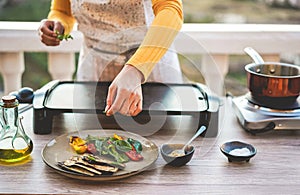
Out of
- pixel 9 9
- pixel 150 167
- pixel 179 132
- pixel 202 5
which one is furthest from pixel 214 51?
pixel 9 9

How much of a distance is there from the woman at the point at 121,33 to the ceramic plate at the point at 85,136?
4.6 inches

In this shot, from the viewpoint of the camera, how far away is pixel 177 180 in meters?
1.08

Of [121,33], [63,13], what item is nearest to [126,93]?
[121,33]

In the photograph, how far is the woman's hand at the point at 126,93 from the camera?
1065 mm

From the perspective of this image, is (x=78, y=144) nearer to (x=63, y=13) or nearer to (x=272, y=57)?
(x=63, y=13)

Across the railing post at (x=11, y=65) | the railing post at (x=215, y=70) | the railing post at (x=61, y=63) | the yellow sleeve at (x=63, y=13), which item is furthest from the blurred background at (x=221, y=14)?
the yellow sleeve at (x=63, y=13)

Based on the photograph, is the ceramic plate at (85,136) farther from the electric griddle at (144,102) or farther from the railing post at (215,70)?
the railing post at (215,70)

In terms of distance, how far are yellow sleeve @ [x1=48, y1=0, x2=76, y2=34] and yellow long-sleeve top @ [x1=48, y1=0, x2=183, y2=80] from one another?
39cm

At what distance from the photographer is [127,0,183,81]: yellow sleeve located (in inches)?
44.2

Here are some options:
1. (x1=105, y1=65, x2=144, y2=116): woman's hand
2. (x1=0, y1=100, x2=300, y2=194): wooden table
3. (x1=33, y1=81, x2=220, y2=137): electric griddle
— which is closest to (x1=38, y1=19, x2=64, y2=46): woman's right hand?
(x1=33, y1=81, x2=220, y2=137): electric griddle

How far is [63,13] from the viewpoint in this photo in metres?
1.57

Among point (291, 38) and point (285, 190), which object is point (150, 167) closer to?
point (285, 190)

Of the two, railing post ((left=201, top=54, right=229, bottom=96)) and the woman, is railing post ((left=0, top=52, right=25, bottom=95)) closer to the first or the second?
the woman

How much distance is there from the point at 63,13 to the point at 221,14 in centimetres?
179
